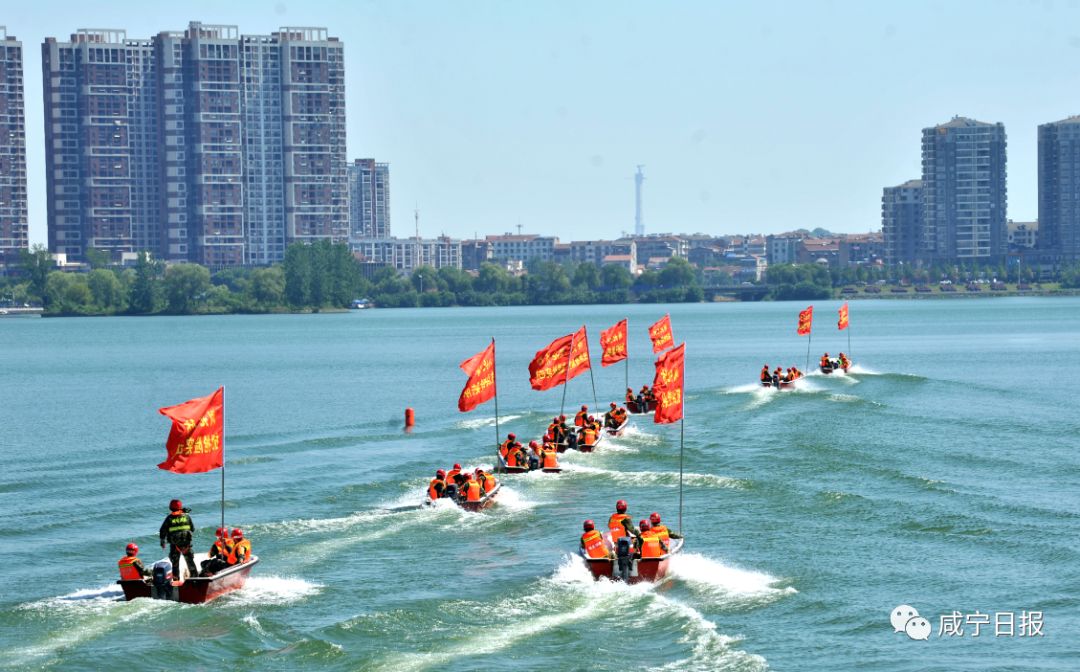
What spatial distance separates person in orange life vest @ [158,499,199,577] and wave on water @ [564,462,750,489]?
61.2 ft

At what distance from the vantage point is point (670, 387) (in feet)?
124

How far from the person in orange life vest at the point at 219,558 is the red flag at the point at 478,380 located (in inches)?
507

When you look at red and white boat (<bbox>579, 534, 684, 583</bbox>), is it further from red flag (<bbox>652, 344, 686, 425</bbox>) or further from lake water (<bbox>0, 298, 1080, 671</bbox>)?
red flag (<bbox>652, 344, 686, 425</bbox>)

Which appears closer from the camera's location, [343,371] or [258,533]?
[258,533]

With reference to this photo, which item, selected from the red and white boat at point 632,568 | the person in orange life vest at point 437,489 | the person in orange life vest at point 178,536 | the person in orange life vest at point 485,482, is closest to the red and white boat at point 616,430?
the person in orange life vest at point 485,482

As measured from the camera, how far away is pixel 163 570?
32.3 metres

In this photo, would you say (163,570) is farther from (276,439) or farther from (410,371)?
(410,371)

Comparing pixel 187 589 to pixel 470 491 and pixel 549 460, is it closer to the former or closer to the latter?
pixel 470 491

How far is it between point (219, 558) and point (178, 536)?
1075 mm

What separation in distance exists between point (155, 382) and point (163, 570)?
238 ft

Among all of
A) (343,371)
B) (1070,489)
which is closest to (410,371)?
(343,371)

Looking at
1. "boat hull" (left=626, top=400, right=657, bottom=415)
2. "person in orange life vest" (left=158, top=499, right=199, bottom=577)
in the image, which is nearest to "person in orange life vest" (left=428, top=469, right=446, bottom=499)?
"person in orange life vest" (left=158, top=499, right=199, bottom=577)

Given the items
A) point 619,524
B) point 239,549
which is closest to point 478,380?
point 619,524

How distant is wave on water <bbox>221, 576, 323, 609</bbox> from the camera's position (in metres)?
33.0
